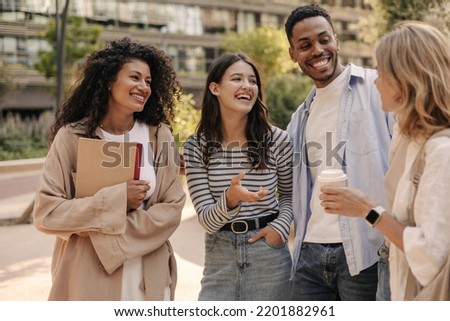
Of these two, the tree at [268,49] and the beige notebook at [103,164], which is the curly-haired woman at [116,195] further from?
the tree at [268,49]

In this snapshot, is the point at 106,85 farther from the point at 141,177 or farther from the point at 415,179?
the point at 415,179

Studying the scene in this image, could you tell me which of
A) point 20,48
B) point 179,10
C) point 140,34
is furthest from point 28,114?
point 179,10

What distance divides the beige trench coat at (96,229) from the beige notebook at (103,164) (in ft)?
0.18

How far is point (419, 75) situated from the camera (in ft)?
6.33

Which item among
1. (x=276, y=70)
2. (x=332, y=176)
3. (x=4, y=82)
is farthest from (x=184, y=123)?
(x=276, y=70)

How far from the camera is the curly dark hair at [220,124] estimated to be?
2.89 m

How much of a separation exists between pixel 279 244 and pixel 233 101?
701mm

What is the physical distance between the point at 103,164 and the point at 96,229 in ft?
0.90

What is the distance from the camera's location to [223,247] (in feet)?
9.27

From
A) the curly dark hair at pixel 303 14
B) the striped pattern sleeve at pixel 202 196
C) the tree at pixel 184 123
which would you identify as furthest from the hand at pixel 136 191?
the tree at pixel 184 123

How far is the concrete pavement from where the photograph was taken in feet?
18.5

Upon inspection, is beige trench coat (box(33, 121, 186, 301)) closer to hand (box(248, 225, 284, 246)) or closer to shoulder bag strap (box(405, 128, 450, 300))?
hand (box(248, 225, 284, 246))

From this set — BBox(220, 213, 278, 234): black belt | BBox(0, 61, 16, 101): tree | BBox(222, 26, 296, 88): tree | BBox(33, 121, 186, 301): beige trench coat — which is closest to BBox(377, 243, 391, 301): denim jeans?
BBox(220, 213, 278, 234): black belt
